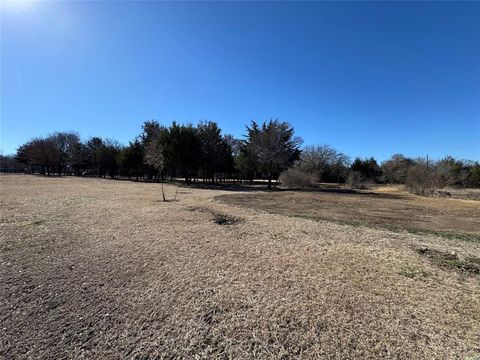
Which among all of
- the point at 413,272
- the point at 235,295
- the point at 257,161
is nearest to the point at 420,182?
the point at 257,161

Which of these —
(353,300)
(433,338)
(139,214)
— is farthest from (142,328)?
(139,214)

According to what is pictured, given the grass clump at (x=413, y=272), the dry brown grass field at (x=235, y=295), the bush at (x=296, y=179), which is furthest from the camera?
the bush at (x=296, y=179)

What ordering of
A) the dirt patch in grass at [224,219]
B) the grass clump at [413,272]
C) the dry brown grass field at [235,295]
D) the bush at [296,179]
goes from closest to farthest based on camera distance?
the dry brown grass field at [235,295] < the grass clump at [413,272] < the dirt patch in grass at [224,219] < the bush at [296,179]

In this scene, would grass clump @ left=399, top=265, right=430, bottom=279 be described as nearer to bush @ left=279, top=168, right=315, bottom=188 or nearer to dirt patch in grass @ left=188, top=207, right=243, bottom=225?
dirt patch in grass @ left=188, top=207, right=243, bottom=225

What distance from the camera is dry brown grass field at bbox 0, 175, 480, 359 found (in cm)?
262

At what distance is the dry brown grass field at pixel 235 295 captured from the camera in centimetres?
262

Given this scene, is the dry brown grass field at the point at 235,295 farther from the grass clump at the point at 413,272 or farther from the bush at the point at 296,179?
the bush at the point at 296,179

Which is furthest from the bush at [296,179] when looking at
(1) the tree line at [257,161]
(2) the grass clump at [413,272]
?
(2) the grass clump at [413,272]

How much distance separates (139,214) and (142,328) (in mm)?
6871

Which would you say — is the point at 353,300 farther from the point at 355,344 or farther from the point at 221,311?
the point at 221,311

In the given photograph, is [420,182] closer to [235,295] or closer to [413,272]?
[413,272]

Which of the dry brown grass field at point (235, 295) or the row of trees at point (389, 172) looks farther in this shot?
the row of trees at point (389, 172)

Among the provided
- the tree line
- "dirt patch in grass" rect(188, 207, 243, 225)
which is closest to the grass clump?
"dirt patch in grass" rect(188, 207, 243, 225)

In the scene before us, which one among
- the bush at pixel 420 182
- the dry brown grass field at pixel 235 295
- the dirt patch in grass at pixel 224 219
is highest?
the bush at pixel 420 182
